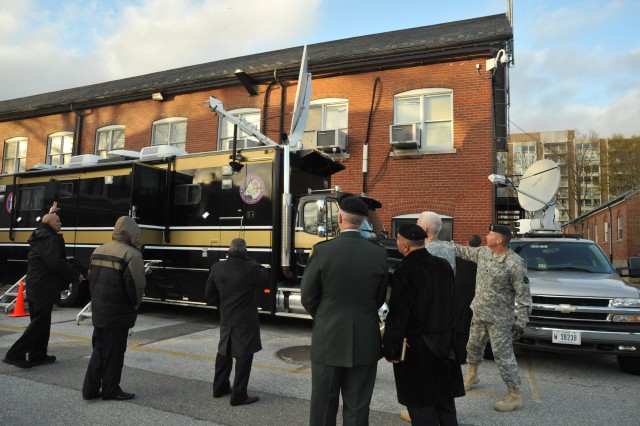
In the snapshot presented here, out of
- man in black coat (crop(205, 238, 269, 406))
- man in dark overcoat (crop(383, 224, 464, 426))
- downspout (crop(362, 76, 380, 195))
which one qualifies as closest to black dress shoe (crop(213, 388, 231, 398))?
man in black coat (crop(205, 238, 269, 406))

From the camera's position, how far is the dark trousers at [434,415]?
331cm

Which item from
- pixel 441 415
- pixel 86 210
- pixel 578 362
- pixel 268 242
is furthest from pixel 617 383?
pixel 86 210

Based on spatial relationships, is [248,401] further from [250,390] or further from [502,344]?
[502,344]

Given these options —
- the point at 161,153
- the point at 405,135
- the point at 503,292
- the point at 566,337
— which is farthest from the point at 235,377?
the point at 405,135

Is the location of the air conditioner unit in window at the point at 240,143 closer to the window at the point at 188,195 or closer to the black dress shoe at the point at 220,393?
the window at the point at 188,195

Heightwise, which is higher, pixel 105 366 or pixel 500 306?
pixel 500 306

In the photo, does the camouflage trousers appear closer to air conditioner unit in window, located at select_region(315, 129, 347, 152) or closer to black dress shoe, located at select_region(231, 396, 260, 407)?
black dress shoe, located at select_region(231, 396, 260, 407)

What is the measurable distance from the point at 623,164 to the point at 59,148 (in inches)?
1994

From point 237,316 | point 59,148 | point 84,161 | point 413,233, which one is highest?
point 59,148

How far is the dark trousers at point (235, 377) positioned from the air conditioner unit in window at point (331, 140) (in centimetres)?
927

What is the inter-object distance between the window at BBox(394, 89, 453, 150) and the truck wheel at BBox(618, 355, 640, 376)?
7.54m

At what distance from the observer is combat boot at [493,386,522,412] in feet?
15.4

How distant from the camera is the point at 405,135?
1283 cm

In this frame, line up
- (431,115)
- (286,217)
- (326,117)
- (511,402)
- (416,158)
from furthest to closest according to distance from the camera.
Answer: (326,117), (431,115), (416,158), (286,217), (511,402)
